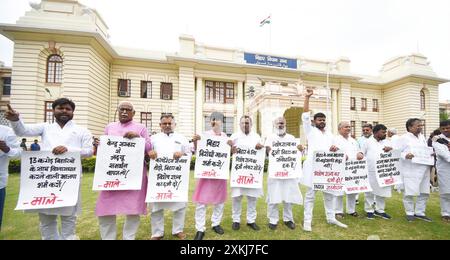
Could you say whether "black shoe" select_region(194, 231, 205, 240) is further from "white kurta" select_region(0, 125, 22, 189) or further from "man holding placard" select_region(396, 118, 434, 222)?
"man holding placard" select_region(396, 118, 434, 222)

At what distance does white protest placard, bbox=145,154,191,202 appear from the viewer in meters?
3.57

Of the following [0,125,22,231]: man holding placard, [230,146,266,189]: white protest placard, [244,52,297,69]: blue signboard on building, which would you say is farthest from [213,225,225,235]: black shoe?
[244,52,297,69]: blue signboard on building

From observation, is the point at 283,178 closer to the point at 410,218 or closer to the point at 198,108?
the point at 410,218

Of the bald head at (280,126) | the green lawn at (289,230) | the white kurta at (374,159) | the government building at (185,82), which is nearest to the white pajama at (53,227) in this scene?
the green lawn at (289,230)

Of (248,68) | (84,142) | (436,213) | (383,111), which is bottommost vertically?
(436,213)

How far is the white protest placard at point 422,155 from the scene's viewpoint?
508 cm

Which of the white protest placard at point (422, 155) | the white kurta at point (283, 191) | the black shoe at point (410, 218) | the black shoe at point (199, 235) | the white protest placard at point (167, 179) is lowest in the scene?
the black shoe at point (410, 218)

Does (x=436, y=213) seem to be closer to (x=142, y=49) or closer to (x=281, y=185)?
(x=281, y=185)

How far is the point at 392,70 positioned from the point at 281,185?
34.8 meters

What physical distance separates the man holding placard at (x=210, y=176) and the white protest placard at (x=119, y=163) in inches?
39.0

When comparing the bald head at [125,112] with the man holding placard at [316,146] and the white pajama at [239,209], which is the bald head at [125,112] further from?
the man holding placard at [316,146]

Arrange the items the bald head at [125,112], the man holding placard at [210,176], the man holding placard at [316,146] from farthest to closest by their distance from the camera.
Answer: the man holding placard at [316,146] → the man holding placard at [210,176] → the bald head at [125,112]
